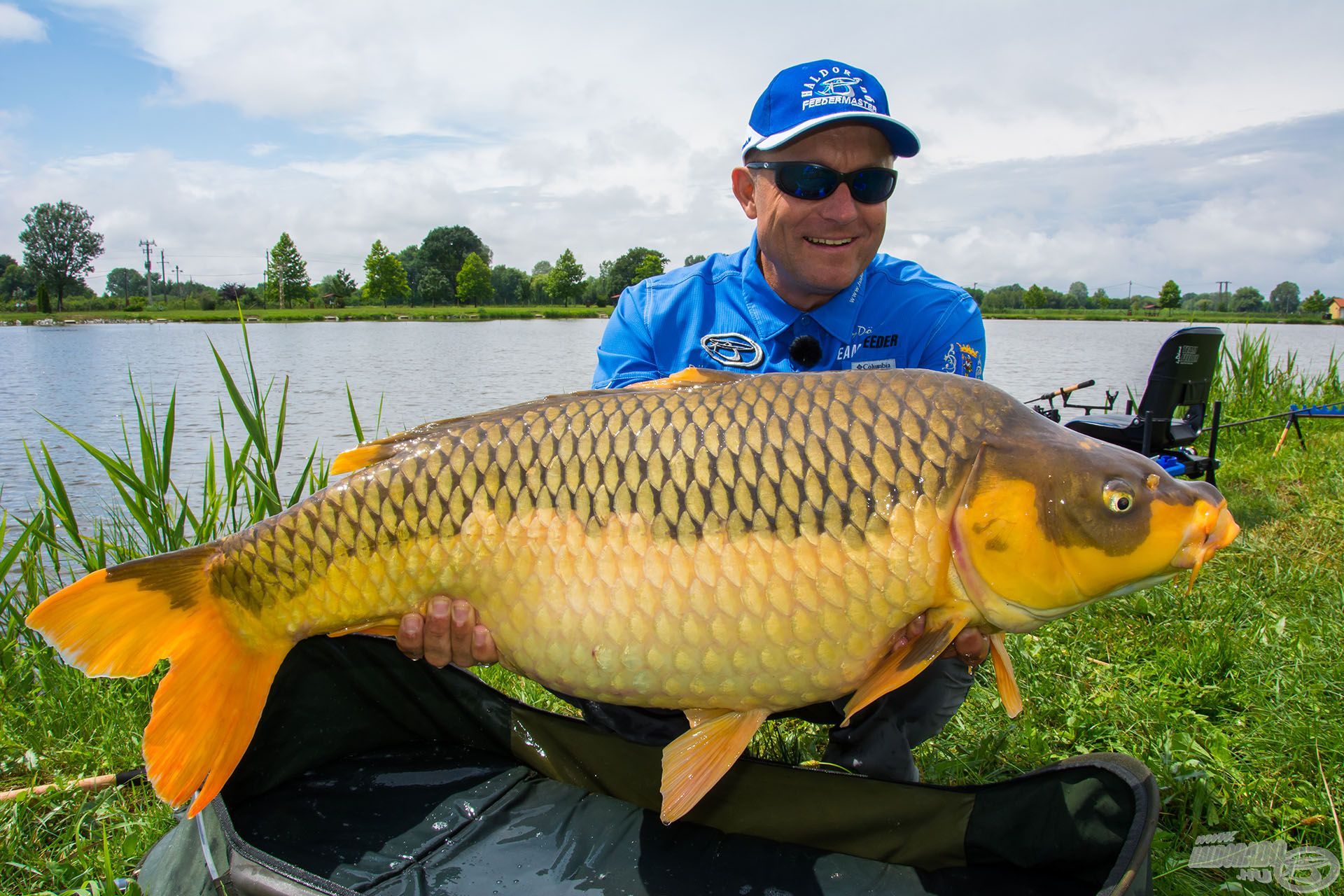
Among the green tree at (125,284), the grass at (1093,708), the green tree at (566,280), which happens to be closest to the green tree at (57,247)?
the green tree at (125,284)

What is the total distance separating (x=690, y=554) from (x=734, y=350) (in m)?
0.83

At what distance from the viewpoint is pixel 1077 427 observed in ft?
11.8

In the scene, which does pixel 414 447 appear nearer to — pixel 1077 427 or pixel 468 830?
pixel 468 830

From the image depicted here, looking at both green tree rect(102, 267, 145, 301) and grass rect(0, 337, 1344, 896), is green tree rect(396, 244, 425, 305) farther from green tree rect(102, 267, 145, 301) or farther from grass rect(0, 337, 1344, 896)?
grass rect(0, 337, 1344, 896)

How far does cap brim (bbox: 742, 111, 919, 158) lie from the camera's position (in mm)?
1760

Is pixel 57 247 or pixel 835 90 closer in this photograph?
pixel 835 90

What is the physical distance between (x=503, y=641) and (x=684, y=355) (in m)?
0.86

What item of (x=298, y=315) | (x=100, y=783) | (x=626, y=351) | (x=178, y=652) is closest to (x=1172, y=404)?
(x=626, y=351)

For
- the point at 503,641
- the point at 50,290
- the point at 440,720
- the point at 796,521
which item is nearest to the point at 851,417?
the point at 796,521

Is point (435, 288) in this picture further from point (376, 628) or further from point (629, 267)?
point (376, 628)

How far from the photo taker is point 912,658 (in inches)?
46.0

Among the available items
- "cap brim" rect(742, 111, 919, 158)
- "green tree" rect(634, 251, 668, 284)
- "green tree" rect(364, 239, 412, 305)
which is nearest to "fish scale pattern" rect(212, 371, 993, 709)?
"cap brim" rect(742, 111, 919, 158)

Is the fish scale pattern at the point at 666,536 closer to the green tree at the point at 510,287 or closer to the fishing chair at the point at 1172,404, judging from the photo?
the fishing chair at the point at 1172,404

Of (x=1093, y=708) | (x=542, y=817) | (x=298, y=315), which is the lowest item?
(x=542, y=817)
